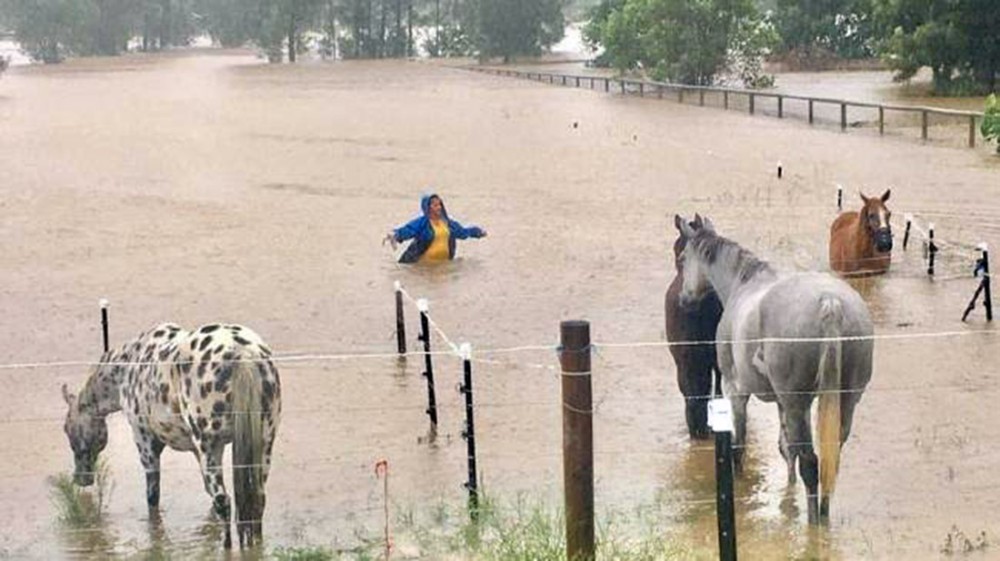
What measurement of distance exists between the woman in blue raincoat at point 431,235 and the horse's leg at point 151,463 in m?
9.45

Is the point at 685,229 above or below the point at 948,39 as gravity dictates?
below

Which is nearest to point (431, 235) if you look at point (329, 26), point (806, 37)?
point (806, 37)

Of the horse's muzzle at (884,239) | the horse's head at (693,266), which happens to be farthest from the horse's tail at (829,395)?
the horse's muzzle at (884,239)

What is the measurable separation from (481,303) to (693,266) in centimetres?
642

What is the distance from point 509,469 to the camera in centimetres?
962

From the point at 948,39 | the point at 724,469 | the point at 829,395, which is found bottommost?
the point at 829,395

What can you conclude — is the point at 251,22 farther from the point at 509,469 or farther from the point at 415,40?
the point at 509,469

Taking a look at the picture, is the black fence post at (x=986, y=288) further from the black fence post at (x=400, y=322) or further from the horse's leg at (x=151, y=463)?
the horse's leg at (x=151, y=463)

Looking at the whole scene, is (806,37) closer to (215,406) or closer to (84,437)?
(84,437)

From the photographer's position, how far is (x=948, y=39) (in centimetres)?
4622

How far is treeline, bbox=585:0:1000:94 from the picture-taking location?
46.8 metres

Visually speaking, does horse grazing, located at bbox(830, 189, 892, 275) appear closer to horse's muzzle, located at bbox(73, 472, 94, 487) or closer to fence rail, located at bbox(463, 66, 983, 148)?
horse's muzzle, located at bbox(73, 472, 94, 487)

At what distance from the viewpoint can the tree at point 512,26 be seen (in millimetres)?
90812

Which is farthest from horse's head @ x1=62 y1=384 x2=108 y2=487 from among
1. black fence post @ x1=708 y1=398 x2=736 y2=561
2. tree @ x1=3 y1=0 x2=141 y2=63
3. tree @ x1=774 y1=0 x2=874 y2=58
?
tree @ x1=3 y1=0 x2=141 y2=63
